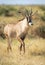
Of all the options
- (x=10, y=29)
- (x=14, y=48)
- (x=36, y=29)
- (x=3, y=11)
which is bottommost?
(x=3, y=11)

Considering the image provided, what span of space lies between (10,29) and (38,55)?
2201mm

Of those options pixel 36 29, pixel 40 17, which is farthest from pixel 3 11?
pixel 36 29

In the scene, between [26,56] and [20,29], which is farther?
[20,29]

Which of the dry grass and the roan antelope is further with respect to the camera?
the roan antelope

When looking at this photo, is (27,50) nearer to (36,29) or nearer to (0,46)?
(0,46)

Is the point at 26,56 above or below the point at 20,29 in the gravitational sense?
below

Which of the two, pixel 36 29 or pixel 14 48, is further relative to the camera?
pixel 36 29

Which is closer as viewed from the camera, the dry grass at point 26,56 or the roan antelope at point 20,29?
the dry grass at point 26,56

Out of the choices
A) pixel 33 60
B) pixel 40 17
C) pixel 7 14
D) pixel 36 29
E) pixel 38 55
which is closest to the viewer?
pixel 33 60

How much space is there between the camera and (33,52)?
16.3m

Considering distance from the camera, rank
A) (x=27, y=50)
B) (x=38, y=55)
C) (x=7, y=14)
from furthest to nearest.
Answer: (x=7, y=14) → (x=27, y=50) → (x=38, y=55)

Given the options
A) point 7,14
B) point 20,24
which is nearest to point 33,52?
point 20,24

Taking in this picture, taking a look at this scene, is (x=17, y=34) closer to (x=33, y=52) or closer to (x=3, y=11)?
(x=33, y=52)

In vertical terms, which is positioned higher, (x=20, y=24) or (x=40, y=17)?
(x=20, y=24)
